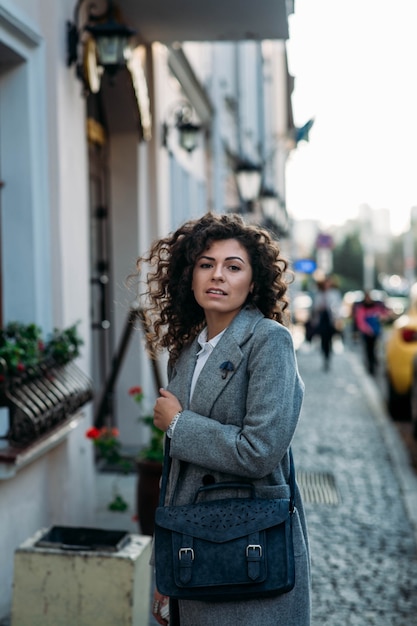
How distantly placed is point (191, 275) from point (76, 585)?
164cm

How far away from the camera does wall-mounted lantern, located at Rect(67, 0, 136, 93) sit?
575 centimetres

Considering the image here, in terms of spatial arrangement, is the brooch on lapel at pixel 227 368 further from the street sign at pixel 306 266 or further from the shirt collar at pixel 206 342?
the street sign at pixel 306 266

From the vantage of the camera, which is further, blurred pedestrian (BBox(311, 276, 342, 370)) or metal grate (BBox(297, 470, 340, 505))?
blurred pedestrian (BBox(311, 276, 342, 370))

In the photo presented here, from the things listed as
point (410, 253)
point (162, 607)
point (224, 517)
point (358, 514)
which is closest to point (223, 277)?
point (224, 517)

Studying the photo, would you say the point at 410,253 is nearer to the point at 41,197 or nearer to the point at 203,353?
the point at 41,197

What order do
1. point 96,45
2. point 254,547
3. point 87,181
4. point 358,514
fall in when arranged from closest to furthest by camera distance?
1. point 254,547
2. point 96,45
3. point 87,181
4. point 358,514

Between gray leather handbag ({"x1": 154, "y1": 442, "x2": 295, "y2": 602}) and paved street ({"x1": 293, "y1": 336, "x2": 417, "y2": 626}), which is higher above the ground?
gray leather handbag ({"x1": 154, "y1": 442, "x2": 295, "y2": 602})

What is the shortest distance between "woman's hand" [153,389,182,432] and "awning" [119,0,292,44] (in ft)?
17.3

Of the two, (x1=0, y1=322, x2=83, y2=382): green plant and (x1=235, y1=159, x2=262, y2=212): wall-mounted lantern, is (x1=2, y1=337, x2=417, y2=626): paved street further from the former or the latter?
(x1=235, y1=159, x2=262, y2=212): wall-mounted lantern

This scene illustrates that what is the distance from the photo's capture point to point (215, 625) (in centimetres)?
256

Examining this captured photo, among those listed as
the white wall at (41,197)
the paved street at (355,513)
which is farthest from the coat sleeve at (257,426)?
the white wall at (41,197)

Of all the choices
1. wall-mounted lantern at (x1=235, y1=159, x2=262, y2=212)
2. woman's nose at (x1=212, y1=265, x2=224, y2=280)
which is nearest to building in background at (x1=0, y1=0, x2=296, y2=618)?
woman's nose at (x1=212, y1=265, x2=224, y2=280)

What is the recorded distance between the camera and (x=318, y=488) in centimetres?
747

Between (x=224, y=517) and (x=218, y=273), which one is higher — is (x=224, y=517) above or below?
below
